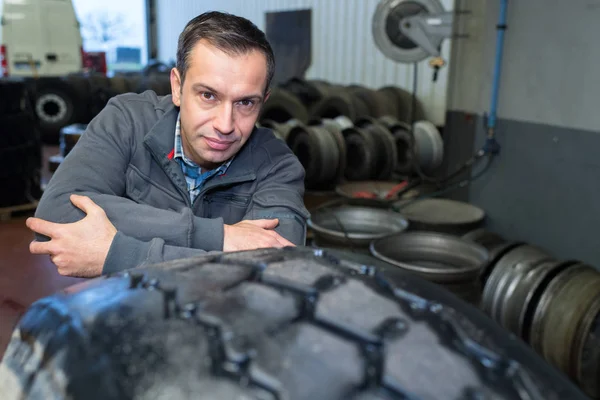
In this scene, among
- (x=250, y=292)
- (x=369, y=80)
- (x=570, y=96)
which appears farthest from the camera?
(x=369, y=80)

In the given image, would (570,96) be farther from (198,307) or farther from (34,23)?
(34,23)

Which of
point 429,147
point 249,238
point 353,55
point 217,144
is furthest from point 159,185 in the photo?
point 353,55

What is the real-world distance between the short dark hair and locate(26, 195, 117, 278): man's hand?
338 mm

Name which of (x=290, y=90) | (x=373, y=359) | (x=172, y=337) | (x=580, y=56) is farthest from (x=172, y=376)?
(x=290, y=90)

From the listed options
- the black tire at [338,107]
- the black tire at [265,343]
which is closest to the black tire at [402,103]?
the black tire at [338,107]

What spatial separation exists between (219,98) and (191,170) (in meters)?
0.27

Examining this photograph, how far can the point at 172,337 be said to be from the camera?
0.50 meters

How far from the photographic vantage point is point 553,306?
1.89 metres

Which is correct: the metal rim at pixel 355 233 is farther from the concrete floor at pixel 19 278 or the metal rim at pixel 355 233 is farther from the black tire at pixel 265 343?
the black tire at pixel 265 343

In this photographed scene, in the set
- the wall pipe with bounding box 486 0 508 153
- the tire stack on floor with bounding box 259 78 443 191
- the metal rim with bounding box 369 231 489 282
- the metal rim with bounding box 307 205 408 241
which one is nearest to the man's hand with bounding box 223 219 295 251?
the metal rim with bounding box 369 231 489 282

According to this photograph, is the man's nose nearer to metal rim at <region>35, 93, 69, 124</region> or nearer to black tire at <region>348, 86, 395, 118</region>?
black tire at <region>348, 86, 395, 118</region>

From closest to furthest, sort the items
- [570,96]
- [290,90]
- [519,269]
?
[519,269], [570,96], [290,90]

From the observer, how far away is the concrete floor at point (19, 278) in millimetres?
2143

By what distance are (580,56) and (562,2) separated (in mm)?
280
